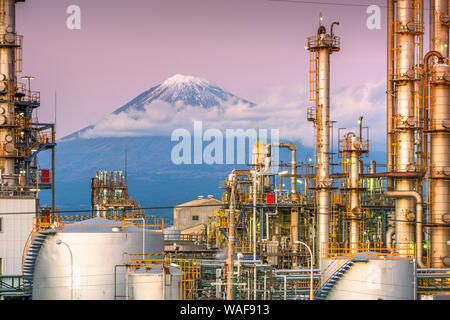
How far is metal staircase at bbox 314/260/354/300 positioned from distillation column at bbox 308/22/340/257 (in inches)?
546

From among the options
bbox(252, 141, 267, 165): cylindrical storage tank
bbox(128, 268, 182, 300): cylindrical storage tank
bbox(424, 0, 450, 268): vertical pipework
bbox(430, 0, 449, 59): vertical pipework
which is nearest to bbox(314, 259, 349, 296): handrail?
bbox(128, 268, 182, 300): cylindrical storage tank

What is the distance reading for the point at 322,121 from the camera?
5588 cm

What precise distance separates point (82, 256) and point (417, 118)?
24094 mm

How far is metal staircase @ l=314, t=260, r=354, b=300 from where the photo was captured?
133 feet

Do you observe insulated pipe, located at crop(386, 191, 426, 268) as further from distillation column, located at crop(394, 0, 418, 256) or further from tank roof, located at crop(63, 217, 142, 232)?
tank roof, located at crop(63, 217, 142, 232)

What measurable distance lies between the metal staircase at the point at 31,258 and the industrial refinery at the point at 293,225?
7cm

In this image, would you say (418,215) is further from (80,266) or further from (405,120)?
(80,266)

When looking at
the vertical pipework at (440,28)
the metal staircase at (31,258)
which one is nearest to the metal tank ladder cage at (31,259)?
the metal staircase at (31,258)

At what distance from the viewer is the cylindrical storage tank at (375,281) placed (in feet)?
131

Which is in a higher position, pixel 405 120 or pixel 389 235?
pixel 405 120

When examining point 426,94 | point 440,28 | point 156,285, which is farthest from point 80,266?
point 440,28

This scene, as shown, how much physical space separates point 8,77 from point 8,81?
295mm

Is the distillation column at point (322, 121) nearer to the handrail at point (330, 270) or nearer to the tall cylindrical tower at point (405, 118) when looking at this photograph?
the tall cylindrical tower at point (405, 118)

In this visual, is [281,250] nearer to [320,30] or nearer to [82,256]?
[320,30]
